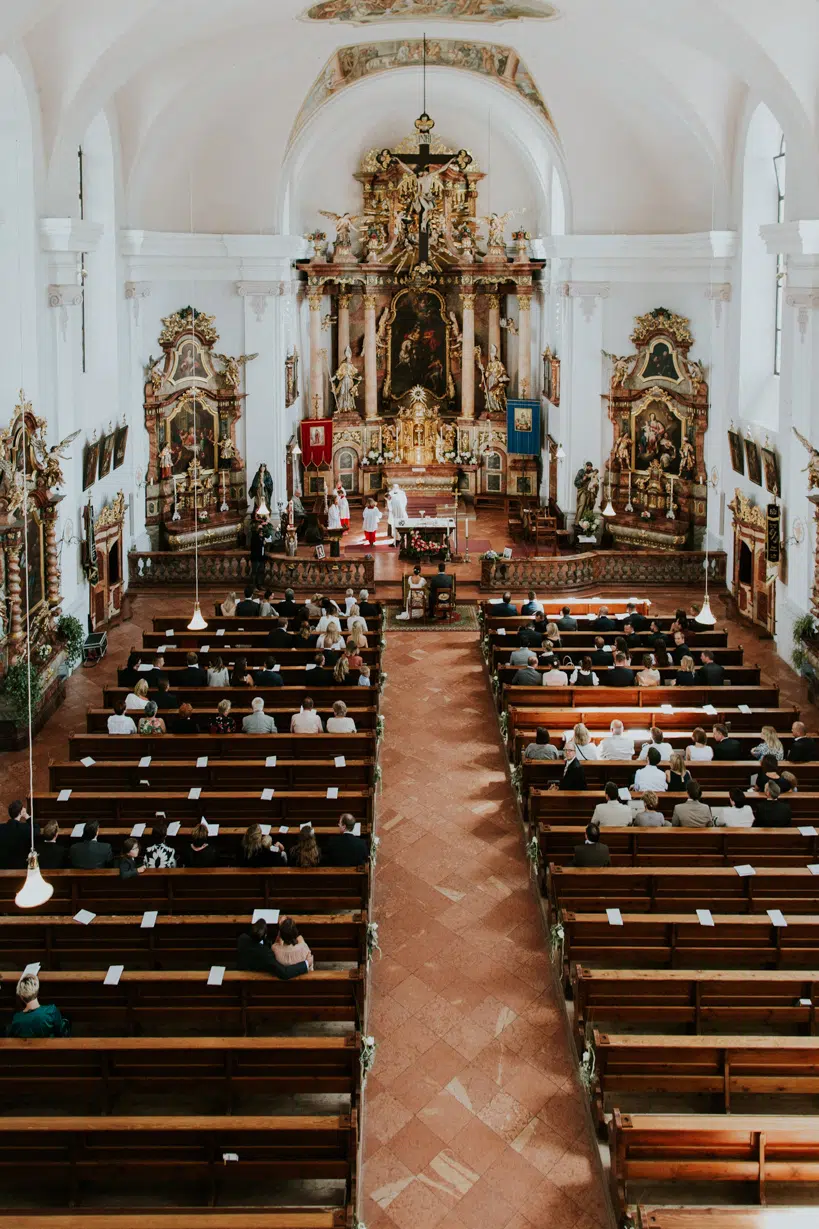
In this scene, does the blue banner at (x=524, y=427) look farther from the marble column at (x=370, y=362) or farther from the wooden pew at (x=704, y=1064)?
the wooden pew at (x=704, y=1064)

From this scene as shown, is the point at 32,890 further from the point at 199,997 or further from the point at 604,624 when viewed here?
the point at 604,624

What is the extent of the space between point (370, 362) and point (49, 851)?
21.9m

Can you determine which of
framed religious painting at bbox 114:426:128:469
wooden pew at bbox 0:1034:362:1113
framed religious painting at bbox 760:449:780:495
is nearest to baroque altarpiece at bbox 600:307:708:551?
framed religious painting at bbox 760:449:780:495

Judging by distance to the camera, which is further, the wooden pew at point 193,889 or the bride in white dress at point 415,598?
the bride in white dress at point 415,598

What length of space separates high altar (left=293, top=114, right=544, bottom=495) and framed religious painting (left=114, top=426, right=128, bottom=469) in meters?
7.09

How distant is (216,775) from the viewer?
44.0 feet

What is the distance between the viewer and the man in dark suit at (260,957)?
9336 mm

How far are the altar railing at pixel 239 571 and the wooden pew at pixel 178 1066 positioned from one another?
15.4 meters

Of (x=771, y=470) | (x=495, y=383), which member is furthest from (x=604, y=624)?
(x=495, y=383)

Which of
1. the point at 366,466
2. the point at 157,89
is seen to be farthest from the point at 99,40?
the point at 366,466

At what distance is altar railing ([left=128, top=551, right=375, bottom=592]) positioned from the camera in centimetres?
2412

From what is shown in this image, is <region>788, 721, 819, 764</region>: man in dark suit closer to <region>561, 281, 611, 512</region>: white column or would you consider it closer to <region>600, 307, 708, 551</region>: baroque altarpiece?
<region>600, 307, 708, 551</region>: baroque altarpiece

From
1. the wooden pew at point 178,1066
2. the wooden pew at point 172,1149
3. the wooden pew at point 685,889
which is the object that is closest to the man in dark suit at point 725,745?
the wooden pew at point 685,889

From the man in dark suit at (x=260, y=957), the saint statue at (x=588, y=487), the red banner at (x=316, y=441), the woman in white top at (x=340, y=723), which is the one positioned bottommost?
the man in dark suit at (x=260, y=957)
